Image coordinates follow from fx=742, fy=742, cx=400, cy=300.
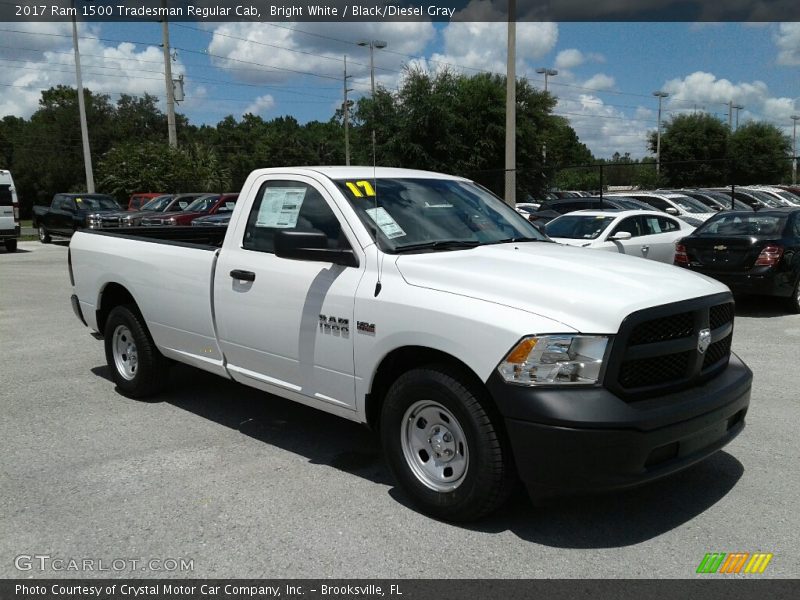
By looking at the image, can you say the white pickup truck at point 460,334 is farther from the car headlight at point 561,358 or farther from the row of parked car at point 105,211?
the row of parked car at point 105,211

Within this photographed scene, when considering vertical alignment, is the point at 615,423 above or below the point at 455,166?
below

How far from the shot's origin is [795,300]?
1071 centimetres

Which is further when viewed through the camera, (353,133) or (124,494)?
(353,133)

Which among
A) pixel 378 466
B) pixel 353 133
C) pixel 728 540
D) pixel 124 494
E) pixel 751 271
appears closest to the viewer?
pixel 728 540

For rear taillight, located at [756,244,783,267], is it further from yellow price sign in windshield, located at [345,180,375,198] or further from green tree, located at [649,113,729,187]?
green tree, located at [649,113,729,187]

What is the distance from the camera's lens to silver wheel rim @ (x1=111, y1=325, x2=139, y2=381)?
20.9ft

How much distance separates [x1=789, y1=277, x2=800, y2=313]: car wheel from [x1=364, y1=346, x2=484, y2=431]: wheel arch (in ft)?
27.9

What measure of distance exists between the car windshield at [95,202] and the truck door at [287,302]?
73.3 feet

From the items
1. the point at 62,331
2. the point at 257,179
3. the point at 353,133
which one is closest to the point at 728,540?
the point at 257,179

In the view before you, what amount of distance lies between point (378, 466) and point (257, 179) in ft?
7.03

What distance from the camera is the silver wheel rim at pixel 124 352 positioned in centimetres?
637

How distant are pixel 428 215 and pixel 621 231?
819 cm

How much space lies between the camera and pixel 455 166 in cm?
3288

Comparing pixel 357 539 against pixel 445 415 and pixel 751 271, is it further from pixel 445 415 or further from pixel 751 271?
pixel 751 271
